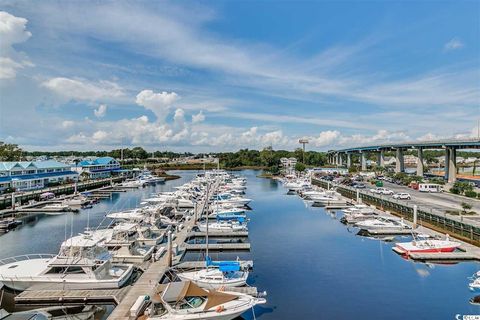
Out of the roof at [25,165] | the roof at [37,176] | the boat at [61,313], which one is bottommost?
the boat at [61,313]

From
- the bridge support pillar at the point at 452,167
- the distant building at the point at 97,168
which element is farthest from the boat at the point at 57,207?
the bridge support pillar at the point at 452,167

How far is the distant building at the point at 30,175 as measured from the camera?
71.8 m

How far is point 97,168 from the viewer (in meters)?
117

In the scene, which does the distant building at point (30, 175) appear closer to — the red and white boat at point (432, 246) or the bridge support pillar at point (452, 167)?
the red and white boat at point (432, 246)

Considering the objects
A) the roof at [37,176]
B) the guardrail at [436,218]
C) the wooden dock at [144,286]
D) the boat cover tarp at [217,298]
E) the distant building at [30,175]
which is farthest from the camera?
the distant building at [30,175]

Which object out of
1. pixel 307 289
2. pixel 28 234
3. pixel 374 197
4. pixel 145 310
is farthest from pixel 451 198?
pixel 28 234

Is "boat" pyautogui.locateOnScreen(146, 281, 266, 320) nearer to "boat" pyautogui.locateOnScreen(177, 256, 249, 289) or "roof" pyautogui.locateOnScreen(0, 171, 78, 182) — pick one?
"boat" pyautogui.locateOnScreen(177, 256, 249, 289)

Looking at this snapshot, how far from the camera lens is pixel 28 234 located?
43188 millimetres

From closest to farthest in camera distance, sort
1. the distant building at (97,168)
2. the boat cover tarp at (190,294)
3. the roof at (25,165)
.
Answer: the boat cover tarp at (190,294) < the roof at (25,165) < the distant building at (97,168)

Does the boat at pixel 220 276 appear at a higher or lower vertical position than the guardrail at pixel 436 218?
lower

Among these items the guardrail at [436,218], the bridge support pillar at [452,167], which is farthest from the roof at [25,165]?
the bridge support pillar at [452,167]

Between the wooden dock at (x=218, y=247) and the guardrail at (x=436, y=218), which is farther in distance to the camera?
the guardrail at (x=436, y=218)

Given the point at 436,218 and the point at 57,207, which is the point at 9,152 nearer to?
the point at 57,207

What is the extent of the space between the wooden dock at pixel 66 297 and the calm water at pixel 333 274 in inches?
349
